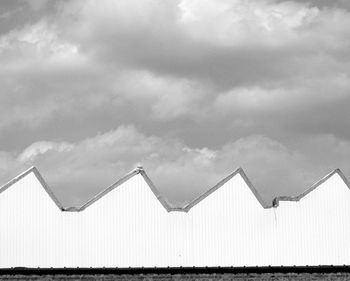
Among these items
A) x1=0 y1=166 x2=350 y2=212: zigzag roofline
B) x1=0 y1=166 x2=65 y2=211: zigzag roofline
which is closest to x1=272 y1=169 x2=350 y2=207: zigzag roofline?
x1=0 y1=166 x2=350 y2=212: zigzag roofline

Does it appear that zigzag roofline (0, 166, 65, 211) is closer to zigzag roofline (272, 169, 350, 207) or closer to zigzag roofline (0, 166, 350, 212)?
zigzag roofline (0, 166, 350, 212)

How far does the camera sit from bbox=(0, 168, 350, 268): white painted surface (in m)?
24.4

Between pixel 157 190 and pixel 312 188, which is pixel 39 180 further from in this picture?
pixel 312 188

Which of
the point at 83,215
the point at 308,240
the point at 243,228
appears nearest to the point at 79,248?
the point at 83,215

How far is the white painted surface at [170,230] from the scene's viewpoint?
960 inches

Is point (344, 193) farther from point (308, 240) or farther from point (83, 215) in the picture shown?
point (83, 215)

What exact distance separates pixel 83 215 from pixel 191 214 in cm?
424

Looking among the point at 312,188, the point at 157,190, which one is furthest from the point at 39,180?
the point at 312,188

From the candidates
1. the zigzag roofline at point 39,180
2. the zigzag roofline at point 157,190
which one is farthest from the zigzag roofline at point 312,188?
the zigzag roofline at point 39,180

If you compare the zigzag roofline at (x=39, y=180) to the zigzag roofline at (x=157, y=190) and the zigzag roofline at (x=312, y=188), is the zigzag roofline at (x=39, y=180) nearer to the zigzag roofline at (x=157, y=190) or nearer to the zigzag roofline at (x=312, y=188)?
the zigzag roofline at (x=157, y=190)

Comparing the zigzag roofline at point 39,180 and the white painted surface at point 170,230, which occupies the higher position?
the zigzag roofline at point 39,180

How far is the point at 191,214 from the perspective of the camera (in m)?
25.7

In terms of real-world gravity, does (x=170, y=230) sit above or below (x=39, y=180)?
below

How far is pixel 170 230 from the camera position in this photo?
2541 centimetres
